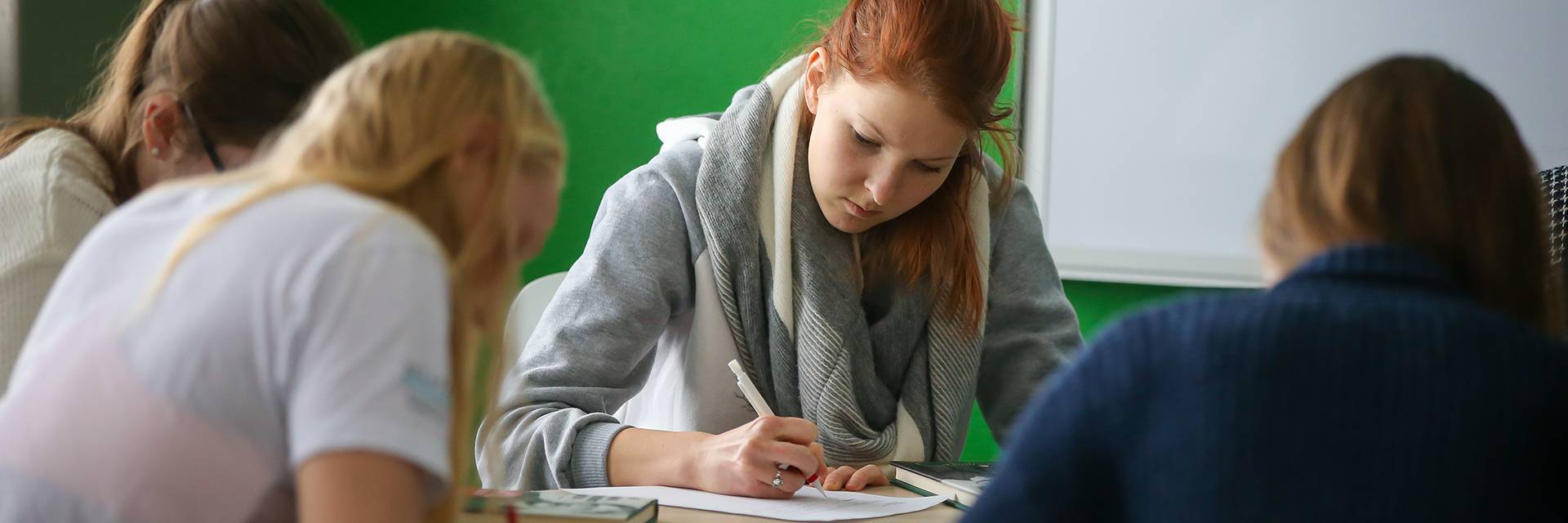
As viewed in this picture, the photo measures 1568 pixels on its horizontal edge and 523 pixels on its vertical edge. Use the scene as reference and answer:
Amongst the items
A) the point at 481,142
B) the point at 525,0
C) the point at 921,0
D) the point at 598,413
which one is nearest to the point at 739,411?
the point at 598,413

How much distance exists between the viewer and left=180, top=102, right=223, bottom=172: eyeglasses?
117 centimetres

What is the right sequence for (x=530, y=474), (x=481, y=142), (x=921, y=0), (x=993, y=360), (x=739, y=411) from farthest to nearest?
(x=993, y=360), (x=739, y=411), (x=921, y=0), (x=530, y=474), (x=481, y=142)

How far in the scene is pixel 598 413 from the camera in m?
1.46

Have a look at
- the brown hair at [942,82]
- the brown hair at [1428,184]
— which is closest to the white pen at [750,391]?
the brown hair at [942,82]

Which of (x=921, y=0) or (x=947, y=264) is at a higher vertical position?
(x=921, y=0)

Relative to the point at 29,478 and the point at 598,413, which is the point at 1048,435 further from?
the point at 598,413

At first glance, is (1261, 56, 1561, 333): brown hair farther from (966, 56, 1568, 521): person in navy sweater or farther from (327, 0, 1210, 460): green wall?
(327, 0, 1210, 460): green wall

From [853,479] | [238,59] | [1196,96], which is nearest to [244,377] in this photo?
[238,59]

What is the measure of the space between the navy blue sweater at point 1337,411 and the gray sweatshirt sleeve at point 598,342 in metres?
0.81

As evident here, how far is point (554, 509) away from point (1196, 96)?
1.87m

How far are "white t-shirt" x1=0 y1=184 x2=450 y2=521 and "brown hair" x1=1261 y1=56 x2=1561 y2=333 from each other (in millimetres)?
504

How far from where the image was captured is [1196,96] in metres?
2.59

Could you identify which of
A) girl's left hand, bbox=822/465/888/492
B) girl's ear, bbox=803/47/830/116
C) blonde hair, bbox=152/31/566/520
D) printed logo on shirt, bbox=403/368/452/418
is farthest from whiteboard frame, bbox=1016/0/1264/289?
printed logo on shirt, bbox=403/368/452/418

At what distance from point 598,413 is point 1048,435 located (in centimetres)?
81
